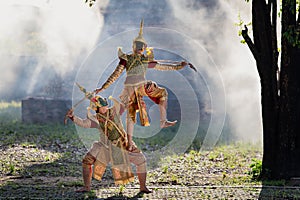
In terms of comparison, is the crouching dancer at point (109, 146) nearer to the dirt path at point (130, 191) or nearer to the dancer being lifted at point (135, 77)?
the dancer being lifted at point (135, 77)

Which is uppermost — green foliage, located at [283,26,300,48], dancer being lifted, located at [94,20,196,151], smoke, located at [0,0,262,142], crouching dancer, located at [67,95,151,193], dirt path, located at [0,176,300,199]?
smoke, located at [0,0,262,142]

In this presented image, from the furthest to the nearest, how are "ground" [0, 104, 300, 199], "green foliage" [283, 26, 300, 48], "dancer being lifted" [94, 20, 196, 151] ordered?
"green foliage" [283, 26, 300, 48] < "ground" [0, 104, 300, 199] < "dancer being lifted" [94, 20, 196, 151]

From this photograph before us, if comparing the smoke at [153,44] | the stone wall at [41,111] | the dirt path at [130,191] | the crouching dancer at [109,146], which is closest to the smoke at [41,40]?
the smoke at [153,44]

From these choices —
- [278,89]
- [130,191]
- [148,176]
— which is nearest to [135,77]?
[130,191]

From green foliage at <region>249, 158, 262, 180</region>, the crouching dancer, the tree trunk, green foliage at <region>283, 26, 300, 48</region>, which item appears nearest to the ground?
green foliage at <region>249, 158, 262, 180</region>

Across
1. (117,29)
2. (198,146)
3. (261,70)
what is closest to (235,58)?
(117,29)

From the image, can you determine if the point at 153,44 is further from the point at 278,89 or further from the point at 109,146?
the point at 109,146

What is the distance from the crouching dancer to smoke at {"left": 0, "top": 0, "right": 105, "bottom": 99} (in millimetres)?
11098

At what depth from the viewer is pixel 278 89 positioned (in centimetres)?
955

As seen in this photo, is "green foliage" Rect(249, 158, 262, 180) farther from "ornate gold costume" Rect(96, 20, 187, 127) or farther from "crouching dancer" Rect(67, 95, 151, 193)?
"ornate gold costume" Rect(96, 20, 187, 127)

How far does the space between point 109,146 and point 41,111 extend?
29.9ft

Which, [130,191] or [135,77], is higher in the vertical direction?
[135,77]

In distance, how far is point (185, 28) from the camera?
18.9m

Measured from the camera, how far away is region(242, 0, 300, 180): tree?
9320 millimetres
